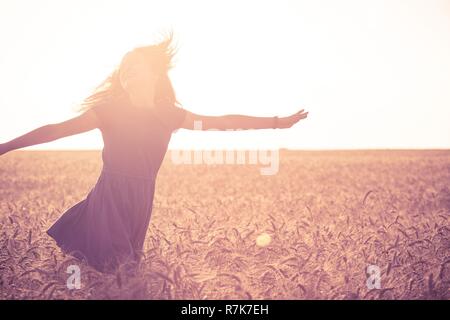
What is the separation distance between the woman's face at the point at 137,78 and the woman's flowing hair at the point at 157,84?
8cm

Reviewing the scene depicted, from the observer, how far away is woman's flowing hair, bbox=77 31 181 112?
427 centimetres

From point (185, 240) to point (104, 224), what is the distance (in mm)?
1467

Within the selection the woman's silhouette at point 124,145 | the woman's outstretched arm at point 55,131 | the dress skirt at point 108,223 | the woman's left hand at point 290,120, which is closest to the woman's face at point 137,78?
the woman's silhouette at point 124,145

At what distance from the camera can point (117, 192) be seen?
4.17 metres

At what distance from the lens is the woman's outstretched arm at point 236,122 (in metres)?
4.37

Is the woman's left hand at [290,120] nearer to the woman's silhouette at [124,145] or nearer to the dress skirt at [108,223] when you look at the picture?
the woman's silhouette at [124,145]

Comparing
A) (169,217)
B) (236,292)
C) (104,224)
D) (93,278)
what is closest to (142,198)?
(104,224)

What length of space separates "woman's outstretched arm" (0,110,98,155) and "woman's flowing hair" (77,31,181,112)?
172 millimetres
